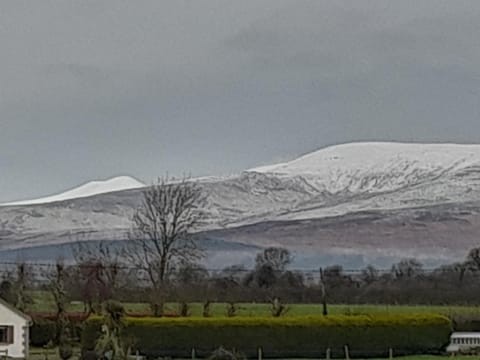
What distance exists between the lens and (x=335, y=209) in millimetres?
94375

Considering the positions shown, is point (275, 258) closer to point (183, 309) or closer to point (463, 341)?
point (183, 309)

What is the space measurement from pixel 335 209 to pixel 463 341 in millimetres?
46920

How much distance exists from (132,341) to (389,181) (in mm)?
63826

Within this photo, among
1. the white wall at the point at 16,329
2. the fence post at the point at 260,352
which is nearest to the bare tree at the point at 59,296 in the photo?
the white wall at the point at 16,329

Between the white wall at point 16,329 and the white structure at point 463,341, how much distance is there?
52.9 ft

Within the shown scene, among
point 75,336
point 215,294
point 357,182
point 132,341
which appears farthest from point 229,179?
point 132,341

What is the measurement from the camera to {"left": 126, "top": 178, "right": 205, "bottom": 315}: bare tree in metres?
66.0

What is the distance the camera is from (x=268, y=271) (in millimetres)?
73938

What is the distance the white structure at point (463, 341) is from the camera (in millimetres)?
46291

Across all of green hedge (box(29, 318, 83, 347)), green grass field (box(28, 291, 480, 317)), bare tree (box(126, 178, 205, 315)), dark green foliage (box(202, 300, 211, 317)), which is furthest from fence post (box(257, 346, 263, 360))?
bare tree (box(126, 178, 205, 315))

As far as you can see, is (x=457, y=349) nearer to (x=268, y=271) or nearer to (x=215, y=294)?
(x=215, y=294)

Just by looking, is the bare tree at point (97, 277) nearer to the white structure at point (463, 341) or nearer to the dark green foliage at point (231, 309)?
the dark green foliage at point (231, 309)

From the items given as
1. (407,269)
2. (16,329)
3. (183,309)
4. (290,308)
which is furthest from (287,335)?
(407,269)

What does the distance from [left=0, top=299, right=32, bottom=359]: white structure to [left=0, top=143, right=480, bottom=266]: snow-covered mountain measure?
38.3m
